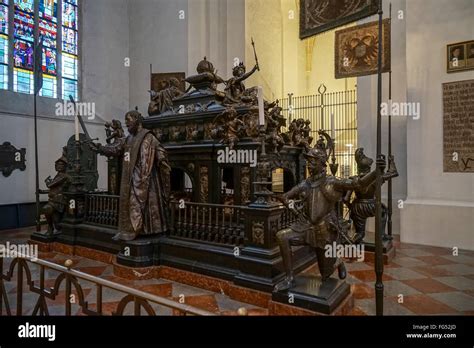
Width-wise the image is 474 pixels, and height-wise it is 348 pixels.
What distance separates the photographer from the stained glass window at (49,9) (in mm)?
9617

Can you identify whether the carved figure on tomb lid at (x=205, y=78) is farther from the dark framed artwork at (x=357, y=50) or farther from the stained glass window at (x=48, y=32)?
the stained glass window at (x=48, y=32)

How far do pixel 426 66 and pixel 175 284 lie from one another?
654cm

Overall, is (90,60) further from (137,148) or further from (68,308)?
(68,308)

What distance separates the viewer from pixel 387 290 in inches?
151

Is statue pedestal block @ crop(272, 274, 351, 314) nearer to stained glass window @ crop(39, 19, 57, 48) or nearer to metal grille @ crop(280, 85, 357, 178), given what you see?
metal grille @ crop(280, 85, 357, 178)

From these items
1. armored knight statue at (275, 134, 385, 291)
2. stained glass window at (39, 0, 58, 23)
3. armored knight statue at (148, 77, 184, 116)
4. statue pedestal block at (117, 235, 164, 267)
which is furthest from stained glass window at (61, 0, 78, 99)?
armored knight statue at (275, 134, 385, 291)

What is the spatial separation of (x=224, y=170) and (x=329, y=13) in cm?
543

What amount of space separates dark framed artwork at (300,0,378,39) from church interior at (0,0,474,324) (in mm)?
55

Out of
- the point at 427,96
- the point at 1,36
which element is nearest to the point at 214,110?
the point at 427,96

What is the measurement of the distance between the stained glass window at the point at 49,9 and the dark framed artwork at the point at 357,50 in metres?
8.90

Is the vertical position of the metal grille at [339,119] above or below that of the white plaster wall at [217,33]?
below

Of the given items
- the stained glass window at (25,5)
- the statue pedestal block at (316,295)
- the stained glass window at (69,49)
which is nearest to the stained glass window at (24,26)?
the stained glass window at (25,5)

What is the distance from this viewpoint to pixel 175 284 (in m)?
4.18

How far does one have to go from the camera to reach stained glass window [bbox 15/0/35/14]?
353 inches
